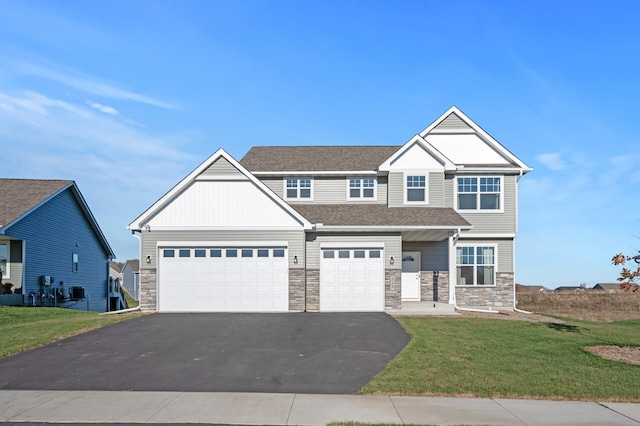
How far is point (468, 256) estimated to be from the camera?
2444 cm

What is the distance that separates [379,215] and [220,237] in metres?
6.33

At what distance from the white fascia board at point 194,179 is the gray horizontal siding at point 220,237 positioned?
48cm

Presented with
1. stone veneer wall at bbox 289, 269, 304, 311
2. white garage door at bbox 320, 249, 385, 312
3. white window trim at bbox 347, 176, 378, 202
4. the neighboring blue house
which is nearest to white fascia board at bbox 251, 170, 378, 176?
white window trim at bbox 347, 176, 378, 202

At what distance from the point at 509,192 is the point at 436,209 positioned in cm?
362

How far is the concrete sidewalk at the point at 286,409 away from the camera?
8.11 m

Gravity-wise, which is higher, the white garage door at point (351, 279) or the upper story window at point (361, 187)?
the upper story window at point (361, 187)

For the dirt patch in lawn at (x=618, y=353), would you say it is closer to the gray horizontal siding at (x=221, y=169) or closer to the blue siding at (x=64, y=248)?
the gray horizontal siding at (x=221, y=169)

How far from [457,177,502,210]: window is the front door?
10.7 ft

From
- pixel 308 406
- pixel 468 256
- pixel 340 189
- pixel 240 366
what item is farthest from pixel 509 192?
pixel 308 406

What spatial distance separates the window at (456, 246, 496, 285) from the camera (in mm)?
24422

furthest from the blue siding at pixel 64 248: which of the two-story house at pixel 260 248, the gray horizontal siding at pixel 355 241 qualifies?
the gray horizontal siding at pixel 355 241

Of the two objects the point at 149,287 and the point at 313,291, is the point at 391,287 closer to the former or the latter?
the point at 313,291

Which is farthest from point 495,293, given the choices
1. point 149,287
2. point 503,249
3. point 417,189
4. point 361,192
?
point 149,287

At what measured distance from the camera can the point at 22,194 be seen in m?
28.6
